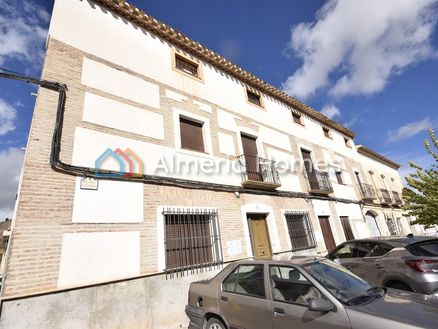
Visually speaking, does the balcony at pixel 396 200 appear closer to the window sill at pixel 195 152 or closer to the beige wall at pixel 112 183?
the beige wall at pixel 112 183

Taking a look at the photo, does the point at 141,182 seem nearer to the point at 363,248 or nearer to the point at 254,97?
the point at 363,248

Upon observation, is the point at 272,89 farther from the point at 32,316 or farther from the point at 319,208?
the point at 32,316

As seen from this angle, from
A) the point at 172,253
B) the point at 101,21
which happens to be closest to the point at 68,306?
the point at 172,253

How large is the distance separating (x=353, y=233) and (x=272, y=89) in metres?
8.33

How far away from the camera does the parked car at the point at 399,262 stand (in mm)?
4078

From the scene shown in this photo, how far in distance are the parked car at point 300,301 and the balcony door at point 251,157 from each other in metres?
5.25

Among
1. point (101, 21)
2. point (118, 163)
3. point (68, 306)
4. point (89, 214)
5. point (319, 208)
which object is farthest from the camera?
point (319, 208)

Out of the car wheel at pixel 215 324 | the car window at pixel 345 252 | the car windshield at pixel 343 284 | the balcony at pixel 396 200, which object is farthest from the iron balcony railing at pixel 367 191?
the car wheel at pixel 215 324

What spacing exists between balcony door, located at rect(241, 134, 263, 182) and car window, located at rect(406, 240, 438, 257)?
4.85 metres

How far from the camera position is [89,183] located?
506cm

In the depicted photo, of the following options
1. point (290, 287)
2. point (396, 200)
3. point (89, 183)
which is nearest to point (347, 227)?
point (396, 200)

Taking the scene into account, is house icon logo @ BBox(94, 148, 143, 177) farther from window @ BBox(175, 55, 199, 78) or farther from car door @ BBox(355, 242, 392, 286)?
car door @ BBox(355, 242, 392, 286)

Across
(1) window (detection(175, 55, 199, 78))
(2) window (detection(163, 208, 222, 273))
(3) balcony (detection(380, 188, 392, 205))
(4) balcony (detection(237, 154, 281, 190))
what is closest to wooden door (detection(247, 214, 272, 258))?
(4) balcony (detection(237, 154, 281, 190))

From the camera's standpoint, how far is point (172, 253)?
226 inches
